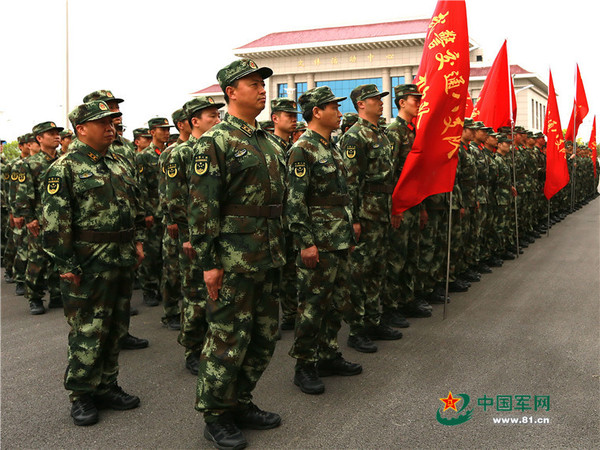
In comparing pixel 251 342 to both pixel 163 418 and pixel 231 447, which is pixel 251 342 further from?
pixel 163 418

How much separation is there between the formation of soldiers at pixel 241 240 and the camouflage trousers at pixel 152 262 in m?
0.43

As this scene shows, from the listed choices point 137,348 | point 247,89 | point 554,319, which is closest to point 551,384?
point 554,319

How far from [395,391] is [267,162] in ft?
5.96

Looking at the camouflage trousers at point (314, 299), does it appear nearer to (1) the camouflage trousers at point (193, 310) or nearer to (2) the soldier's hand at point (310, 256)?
(2) the soldier's hand at point (310, 256)

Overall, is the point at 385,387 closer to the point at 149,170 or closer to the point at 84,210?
the point at 84,210

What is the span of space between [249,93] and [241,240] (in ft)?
2.68

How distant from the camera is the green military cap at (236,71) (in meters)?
2.95

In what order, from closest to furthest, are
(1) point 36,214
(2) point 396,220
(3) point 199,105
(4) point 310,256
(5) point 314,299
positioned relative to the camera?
(4) point 310,256
(5) point 314,299
(3) point 199,105
(2) point 396,220
(1) point 36,214

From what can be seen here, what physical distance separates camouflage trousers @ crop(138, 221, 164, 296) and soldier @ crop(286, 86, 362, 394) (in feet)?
10.3

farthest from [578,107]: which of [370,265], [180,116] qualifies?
[180,116]

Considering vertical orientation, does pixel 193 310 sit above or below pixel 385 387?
above

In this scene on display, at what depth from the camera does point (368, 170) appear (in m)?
4.76

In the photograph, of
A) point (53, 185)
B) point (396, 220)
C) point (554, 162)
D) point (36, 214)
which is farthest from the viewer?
point (554, 162)

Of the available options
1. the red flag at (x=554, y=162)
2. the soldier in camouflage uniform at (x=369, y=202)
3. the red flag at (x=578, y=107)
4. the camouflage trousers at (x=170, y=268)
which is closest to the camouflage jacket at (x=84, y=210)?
the camouflage trousers at (x=170, y=268)
